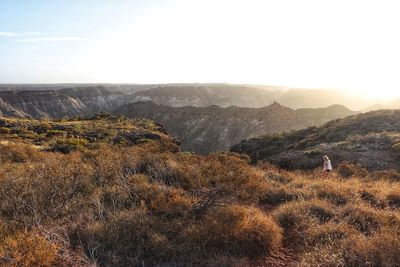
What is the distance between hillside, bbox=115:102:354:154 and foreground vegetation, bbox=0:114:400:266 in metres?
51.3

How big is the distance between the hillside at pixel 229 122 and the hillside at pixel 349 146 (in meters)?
24.4

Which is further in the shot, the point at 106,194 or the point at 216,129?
the point at 216,129

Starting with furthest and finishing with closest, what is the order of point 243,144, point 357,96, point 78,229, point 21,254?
1. point 357,96
2. point 243,144
3. point 78,229
4. point 21,254

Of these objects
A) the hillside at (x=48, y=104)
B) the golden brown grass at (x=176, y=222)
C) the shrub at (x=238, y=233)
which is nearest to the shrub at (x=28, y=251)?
the golden brown grass at (x=176, y=222)

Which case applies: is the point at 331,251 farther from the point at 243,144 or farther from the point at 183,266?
the point at 243,144

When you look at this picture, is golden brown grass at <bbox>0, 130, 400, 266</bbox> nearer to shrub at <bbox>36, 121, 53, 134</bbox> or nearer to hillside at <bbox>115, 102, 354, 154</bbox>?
shrub at <bbox>36, 121, 53, 134</bbox>

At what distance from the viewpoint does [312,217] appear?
22.2 feet

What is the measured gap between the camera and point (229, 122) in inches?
2640

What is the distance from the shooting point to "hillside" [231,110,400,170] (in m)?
19.4

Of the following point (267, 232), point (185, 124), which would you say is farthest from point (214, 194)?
point (185, 124)

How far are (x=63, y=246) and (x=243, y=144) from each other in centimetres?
3458

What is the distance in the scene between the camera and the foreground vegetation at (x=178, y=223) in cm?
482

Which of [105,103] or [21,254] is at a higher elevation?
[21,254]

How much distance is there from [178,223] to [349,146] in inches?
765
